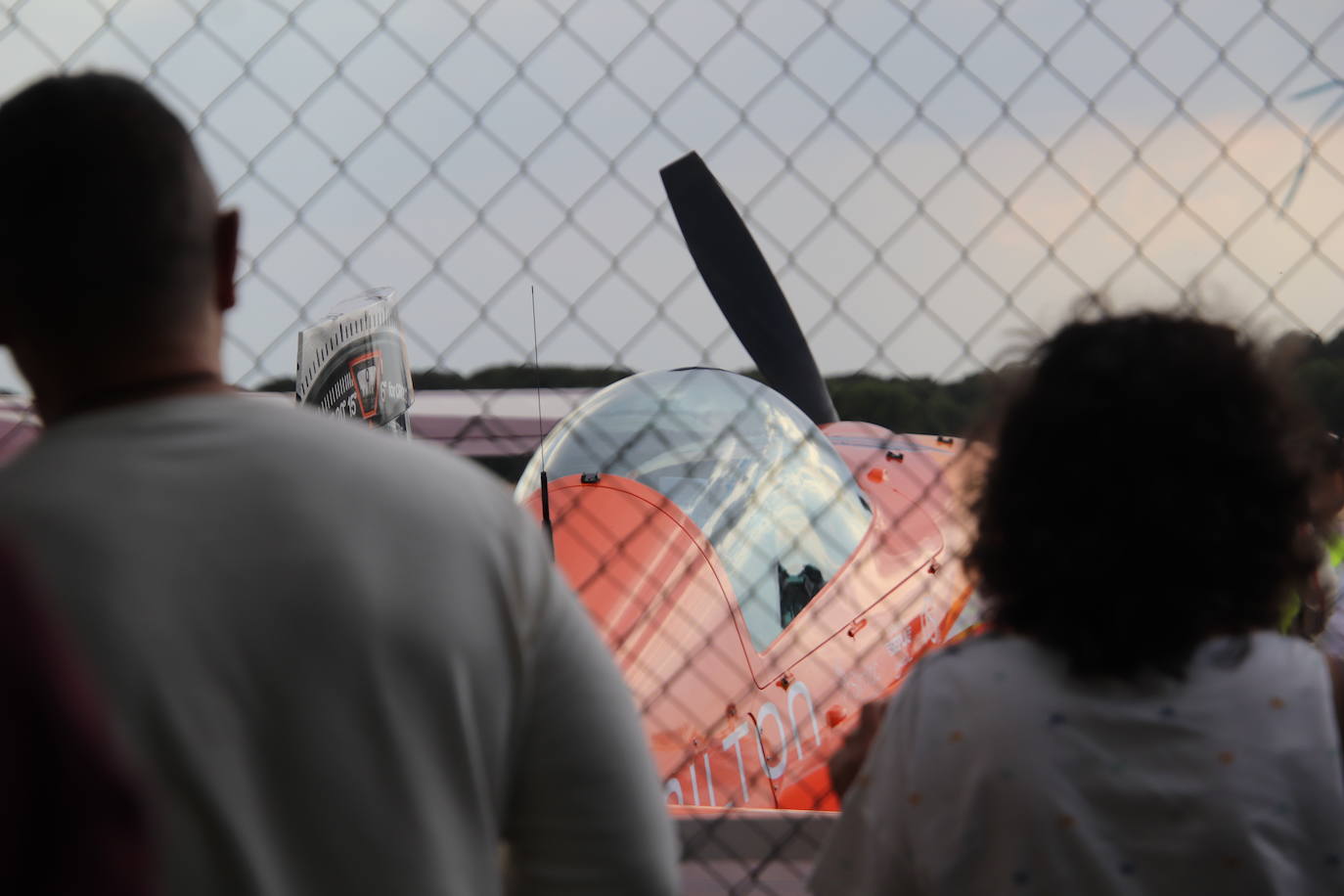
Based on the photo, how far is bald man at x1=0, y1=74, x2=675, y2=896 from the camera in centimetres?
52

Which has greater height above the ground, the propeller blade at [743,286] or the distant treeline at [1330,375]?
the propeller blade at [743,286]

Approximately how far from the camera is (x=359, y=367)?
96.8 inches

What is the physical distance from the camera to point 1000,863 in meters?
0.68

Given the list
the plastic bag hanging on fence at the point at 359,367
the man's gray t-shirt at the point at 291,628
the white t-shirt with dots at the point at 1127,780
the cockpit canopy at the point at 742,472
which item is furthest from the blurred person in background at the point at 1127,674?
the cockpit canopy at the point at 742,472

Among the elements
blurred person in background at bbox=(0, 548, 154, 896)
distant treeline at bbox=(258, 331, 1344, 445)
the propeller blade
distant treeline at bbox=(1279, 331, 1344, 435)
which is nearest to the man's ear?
blurred person in background at bbox=(0, 548, 154, 896)

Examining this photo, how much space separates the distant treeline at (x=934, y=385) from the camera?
0.84 metres

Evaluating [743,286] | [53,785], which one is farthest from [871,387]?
[743,286]

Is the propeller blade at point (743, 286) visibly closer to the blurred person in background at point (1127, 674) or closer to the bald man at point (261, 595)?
the blurred person in background at point (1127, 674)

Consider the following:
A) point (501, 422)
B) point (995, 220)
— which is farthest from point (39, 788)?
point (501, 422)

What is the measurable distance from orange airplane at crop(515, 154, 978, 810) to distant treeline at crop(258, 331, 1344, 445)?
3.04 ft

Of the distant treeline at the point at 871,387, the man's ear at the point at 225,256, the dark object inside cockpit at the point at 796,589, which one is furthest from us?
the dark object inside cockpit at the point at 796,589

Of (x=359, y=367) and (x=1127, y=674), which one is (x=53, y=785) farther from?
(x=359, y=367)

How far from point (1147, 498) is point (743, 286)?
3223mm

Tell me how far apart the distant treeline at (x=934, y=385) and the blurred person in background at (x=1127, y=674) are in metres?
0.07
